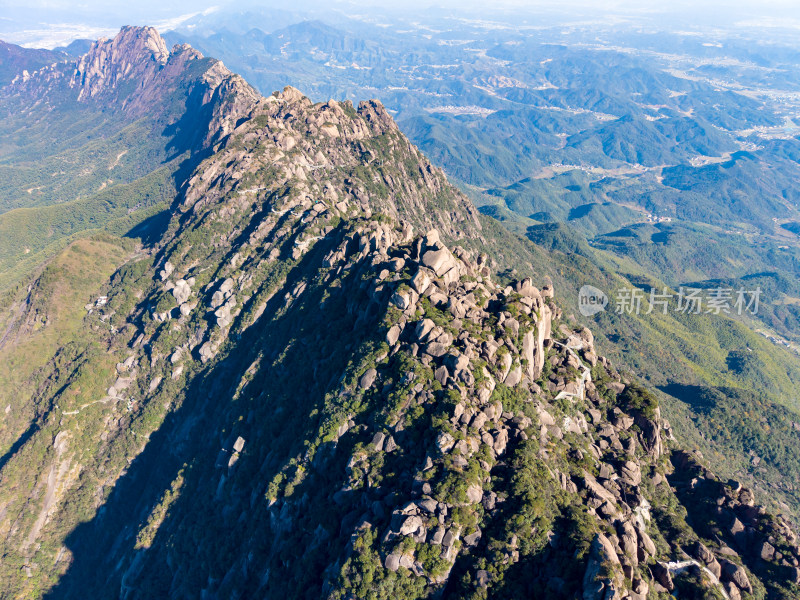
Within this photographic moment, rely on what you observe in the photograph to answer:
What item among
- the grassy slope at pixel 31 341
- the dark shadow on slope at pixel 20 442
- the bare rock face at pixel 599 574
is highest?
the bare rock face at pixel 599 574

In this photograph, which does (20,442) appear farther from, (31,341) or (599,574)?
(599,574)

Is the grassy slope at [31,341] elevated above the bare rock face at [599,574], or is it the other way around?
the bare rock face at [599,574]

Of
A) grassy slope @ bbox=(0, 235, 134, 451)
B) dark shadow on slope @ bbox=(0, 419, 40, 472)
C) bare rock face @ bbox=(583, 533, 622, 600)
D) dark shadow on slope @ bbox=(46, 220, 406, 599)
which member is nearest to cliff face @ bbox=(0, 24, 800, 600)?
bare rock face @ bbox=(583, 533, 622, 600)

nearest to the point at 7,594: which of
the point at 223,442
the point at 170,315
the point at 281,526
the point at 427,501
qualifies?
the point at 223,442

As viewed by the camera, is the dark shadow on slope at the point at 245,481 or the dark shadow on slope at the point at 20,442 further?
the dark shadow on slope at the point at 20,442

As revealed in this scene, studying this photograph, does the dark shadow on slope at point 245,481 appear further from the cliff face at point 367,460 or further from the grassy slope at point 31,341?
the grassy slope at point 31,341

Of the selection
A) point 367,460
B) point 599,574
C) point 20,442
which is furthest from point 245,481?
point 20,442

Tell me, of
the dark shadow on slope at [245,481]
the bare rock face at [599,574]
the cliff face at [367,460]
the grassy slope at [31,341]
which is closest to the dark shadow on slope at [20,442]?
the grassy slope at [31,341]

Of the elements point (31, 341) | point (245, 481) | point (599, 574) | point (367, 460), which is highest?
point (599, 574)
